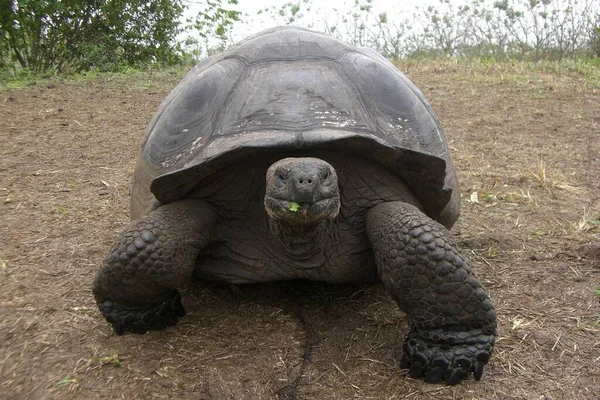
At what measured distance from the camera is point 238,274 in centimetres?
280

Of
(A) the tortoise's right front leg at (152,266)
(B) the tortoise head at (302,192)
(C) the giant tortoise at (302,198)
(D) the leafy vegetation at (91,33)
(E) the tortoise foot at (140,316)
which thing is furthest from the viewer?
(D) the leafy vegetation at (91,33)

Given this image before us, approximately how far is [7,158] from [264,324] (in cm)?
359

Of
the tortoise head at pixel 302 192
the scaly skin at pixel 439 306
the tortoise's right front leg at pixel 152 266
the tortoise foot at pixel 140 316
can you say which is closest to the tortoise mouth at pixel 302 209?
the tortoise head at pixel 302 192

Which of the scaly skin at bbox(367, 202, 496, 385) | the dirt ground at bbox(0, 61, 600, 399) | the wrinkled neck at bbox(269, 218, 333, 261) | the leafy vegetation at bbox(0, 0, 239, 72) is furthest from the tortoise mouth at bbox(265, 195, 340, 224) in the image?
the leafy vegetation at bbox(0, 0, 239, 72)

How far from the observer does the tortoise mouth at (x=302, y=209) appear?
7.38 feet

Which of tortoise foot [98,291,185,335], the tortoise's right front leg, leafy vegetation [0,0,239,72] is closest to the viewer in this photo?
the tortoise's right front leg

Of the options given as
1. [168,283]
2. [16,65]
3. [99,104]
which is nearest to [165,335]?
[168,283]

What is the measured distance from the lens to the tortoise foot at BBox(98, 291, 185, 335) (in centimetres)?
264

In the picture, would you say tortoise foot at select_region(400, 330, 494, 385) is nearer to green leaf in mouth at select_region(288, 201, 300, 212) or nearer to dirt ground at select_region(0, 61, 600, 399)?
dirt ground at select_region(0, 61, 600, 399)

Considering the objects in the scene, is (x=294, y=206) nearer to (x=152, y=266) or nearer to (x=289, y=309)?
(x=152, y=266)

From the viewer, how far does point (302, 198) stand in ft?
7.31

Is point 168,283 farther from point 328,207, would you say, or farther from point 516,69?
point 516,69

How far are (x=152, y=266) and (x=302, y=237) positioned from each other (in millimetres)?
628

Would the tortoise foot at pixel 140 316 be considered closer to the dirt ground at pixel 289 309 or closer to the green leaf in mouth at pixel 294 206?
the dirt ground at pixel 289 309
